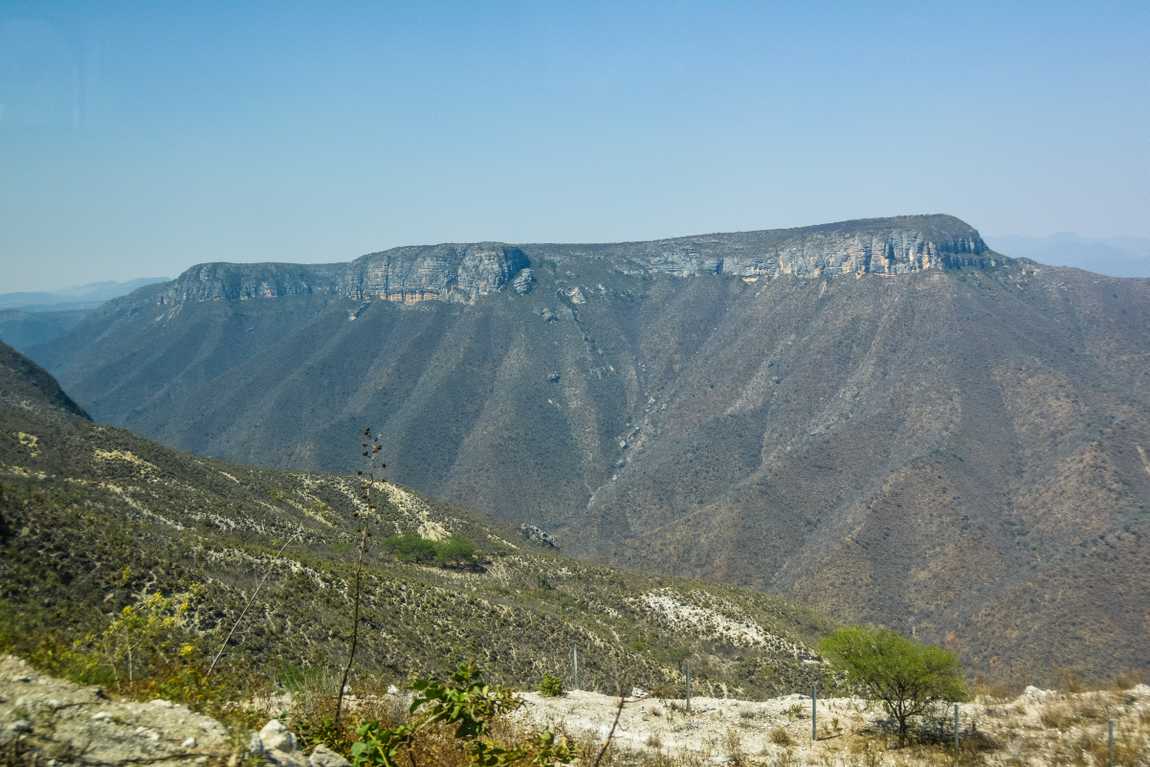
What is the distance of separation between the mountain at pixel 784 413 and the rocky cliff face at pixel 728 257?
587 mm

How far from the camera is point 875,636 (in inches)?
940

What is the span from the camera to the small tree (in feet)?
61.1

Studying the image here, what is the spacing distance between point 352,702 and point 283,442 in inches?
5876

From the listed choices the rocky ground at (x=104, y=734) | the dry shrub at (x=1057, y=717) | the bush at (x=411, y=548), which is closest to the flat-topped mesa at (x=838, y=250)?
the bush at (x=411, y=548)

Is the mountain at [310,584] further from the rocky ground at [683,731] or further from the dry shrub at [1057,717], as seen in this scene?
the dry shrub at [1057,717]

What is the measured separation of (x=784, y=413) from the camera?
128250 mm

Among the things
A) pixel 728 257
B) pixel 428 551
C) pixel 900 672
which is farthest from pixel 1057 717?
pixel 728 257

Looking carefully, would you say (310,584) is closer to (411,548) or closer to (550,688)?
(550,688)

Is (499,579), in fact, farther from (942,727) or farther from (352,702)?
(352,702)

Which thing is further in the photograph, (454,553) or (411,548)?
(454,553)

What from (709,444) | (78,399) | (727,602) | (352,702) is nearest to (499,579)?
(727,602)

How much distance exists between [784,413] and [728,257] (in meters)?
62.9

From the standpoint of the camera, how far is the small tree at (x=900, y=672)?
733 inches

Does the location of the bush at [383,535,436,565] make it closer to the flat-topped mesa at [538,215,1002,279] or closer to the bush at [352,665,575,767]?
the bush at [352,665,575,767]
